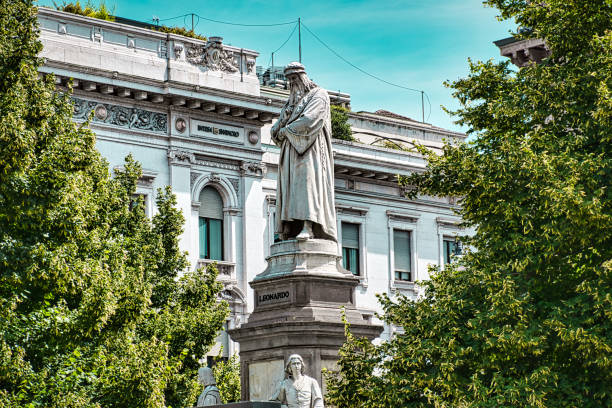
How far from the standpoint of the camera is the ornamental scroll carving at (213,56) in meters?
45.7

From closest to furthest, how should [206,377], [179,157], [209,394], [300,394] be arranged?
[300,394], [209,394], [206,377], [179,157]

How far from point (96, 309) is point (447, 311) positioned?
5640mm

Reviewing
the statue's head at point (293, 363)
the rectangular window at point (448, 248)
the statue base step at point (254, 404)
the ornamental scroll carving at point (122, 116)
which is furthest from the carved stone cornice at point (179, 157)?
the statue's head at point (293, 363)

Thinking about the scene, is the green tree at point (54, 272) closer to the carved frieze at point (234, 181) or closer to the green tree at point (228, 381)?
the green tree at point (228, 381)

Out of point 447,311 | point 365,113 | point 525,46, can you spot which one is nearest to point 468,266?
point 447,311

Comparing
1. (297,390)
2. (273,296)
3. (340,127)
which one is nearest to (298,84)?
(273,296)

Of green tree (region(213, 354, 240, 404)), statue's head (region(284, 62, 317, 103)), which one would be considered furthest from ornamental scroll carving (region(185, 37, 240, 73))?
statue's head (region(284, 62, 317, 103))

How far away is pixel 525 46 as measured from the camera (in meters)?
45.3

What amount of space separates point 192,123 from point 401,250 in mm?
11577

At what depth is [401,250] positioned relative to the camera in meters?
53.2

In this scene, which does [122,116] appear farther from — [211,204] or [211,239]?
[211,239]

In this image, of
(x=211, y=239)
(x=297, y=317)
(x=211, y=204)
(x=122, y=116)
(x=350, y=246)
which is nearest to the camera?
(x=297, y=317)

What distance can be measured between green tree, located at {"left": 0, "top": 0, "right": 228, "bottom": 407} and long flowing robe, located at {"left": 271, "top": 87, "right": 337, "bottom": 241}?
131 inches

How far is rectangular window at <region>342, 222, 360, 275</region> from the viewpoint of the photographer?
167 ft
